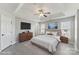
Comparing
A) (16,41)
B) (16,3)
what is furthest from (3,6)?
(16,41)

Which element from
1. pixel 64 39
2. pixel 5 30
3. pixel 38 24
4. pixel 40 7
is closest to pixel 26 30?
pixel 38 24

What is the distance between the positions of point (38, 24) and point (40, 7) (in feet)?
1.33

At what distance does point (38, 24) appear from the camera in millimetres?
1753

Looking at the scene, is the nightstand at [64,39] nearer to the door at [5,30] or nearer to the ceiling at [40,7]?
the ceiling at [40,7]

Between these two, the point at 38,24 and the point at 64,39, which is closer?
the point at 64,39

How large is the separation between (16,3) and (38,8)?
451 millimetres

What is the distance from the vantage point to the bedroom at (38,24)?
150 centimetres

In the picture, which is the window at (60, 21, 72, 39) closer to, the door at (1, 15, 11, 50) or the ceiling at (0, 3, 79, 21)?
the ceiling at (0, 3, 79, 21)

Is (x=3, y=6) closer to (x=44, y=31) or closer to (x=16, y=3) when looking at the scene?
(x=16, y=3)

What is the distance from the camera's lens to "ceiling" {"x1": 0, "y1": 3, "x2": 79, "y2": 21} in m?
1.48

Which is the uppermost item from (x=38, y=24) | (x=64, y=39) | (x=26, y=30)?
(x=38, y=24)

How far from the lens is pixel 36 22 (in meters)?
1.75

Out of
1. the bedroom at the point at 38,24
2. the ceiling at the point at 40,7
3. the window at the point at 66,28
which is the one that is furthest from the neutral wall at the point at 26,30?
the window at the point at 66,28

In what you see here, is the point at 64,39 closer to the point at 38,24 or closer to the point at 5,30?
the point at 38,24
